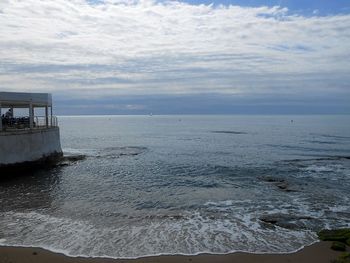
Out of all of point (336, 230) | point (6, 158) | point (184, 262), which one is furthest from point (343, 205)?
point (6, 158)

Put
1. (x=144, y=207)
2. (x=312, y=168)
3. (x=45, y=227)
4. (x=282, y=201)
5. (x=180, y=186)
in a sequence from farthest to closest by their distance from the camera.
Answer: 1. (x=312, y=168)
2. (x=180, y=186)
3. (x=282, y=201)
4. (x=144, y=207)
5. (x=45, y=227)

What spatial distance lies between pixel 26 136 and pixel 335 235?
25240 mm

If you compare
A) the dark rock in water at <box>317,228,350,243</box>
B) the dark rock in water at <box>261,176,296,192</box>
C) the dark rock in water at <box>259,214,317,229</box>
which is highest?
the dark rock in water at <box>317,228,350,243</box>

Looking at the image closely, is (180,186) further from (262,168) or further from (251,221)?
(262,168)

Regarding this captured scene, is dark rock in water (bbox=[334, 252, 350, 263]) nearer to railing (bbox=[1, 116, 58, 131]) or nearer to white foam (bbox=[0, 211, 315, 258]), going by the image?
white foam (bbox=[0, 211, 315, 258])

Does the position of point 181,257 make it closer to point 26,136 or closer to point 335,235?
point 335,235

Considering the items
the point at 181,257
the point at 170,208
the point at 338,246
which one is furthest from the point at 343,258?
the point at 170,208

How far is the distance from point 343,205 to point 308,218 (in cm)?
426

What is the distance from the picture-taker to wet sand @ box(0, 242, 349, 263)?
13.9 metres

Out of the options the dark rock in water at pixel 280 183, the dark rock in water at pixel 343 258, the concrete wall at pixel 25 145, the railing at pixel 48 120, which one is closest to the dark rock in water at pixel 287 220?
the dark rock in water at pixel 343 258

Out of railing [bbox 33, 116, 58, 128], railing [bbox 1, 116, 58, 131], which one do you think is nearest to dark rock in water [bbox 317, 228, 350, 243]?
railing [bbox 1, 116, 58, 131]

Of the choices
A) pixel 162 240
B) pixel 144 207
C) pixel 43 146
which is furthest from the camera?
pixel 43 146

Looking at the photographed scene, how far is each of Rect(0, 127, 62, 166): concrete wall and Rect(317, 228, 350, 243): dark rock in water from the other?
23460mm

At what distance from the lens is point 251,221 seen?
1959 cm
